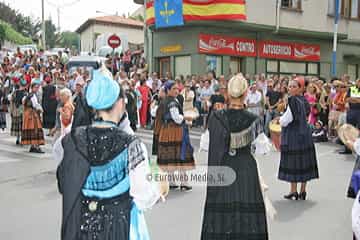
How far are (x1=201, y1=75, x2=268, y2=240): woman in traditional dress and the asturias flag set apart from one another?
15.1 metres

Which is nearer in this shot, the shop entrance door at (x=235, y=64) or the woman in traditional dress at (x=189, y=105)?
the woman in traditional dress at (x=189, y=105)

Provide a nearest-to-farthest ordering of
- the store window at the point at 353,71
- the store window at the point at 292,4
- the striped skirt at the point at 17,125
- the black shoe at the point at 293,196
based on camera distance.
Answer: the black shoe at the point at 293,196
the striped skirt at the point at 17,125
the store window at the point at 292,4
the store window at the point at 353,71

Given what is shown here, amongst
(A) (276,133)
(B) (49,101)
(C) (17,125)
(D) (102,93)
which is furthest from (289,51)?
(D) (102,93)

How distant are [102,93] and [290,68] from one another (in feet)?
71.7

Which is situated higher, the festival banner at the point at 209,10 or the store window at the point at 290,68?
the festival banner at the point at 209,10

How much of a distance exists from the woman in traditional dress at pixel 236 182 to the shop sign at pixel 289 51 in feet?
59.2

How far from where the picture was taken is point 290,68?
23812 mm

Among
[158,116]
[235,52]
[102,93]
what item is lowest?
[158,116]

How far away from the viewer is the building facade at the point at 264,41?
66.1 feet

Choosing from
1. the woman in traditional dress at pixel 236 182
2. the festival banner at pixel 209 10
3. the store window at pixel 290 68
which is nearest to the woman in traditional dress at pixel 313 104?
the festival banner at pixel 209 10

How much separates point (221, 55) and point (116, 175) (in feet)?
59.7

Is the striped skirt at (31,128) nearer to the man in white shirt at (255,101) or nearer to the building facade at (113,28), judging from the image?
the man in white shirt at (255,101)

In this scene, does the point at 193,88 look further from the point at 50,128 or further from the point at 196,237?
the point at 196,237

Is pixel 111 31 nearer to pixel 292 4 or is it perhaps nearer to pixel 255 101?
pixel 292 4
